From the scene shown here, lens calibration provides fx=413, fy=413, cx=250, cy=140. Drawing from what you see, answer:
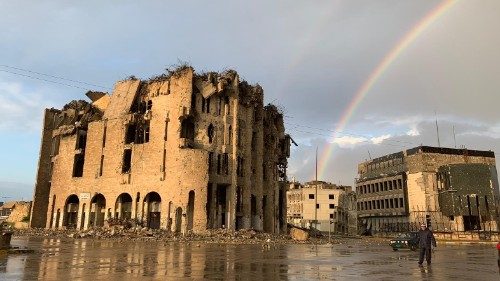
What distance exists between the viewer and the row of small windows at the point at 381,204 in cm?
7831

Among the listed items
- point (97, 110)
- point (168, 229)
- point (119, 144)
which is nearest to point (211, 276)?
point (168, 229)

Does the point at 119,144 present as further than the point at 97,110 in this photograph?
No

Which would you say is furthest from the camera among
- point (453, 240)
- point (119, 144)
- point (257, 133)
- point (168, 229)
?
point (257, 133)

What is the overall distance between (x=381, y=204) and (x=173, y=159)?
49.2 meters

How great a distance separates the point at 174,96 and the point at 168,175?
10.6 m

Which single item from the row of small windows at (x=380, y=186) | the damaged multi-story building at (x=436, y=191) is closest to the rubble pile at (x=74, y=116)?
the row of small windows at (x=380, y=186)

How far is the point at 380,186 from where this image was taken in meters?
84.6

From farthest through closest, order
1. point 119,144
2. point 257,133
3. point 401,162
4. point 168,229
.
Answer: point 401,162 → point 257,133 → point 119,144 → point 168,229

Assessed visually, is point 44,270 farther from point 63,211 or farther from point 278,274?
point 63,211

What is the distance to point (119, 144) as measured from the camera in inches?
2260

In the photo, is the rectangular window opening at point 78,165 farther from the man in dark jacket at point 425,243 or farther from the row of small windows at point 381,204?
the row of small windows at point 381,204

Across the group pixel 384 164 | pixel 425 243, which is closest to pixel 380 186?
pixel 384 164

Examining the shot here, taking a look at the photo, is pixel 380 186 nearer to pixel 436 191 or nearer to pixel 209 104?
pixel 436 191

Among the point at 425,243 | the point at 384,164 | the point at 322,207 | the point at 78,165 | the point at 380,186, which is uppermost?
the point at 384,164
